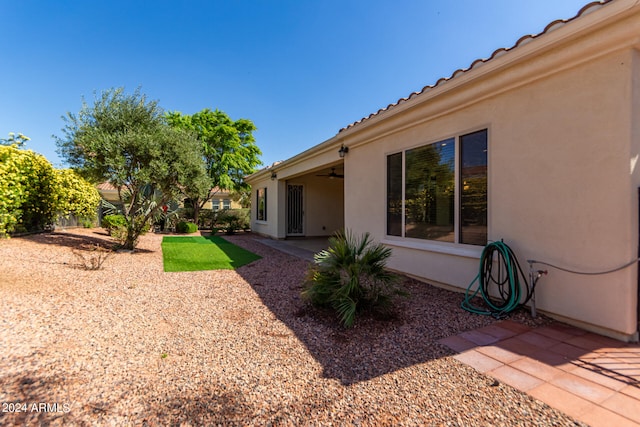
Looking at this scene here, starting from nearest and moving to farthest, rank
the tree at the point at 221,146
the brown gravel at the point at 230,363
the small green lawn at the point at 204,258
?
the brown gravel at the point at 230,363 < the small green lawn at the point at 204,258 < the tree at the point at 221,146

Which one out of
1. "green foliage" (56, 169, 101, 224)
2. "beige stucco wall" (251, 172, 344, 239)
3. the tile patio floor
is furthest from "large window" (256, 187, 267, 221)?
the tile patio floor

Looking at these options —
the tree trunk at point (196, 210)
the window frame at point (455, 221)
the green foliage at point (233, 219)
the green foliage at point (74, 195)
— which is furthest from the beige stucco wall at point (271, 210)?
the window frame at point (455, 221)

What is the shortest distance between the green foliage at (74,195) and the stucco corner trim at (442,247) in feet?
36.7

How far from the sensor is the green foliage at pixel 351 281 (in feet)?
12.7

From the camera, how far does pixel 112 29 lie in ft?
29.5

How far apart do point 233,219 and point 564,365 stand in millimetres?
16974

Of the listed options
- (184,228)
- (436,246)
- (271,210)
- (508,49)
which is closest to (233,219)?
(184,228)

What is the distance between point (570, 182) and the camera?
3564 mm

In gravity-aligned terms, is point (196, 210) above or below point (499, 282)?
above

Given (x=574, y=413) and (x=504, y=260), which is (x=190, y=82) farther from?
(x=574, y=413)

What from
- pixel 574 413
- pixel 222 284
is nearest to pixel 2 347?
pixel 222 284

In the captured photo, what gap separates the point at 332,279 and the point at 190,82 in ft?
42.2

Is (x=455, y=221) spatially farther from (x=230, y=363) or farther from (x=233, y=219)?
(x=233, y=219)

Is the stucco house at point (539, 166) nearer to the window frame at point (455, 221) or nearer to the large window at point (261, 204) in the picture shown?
the window frame at point (455, 221)
